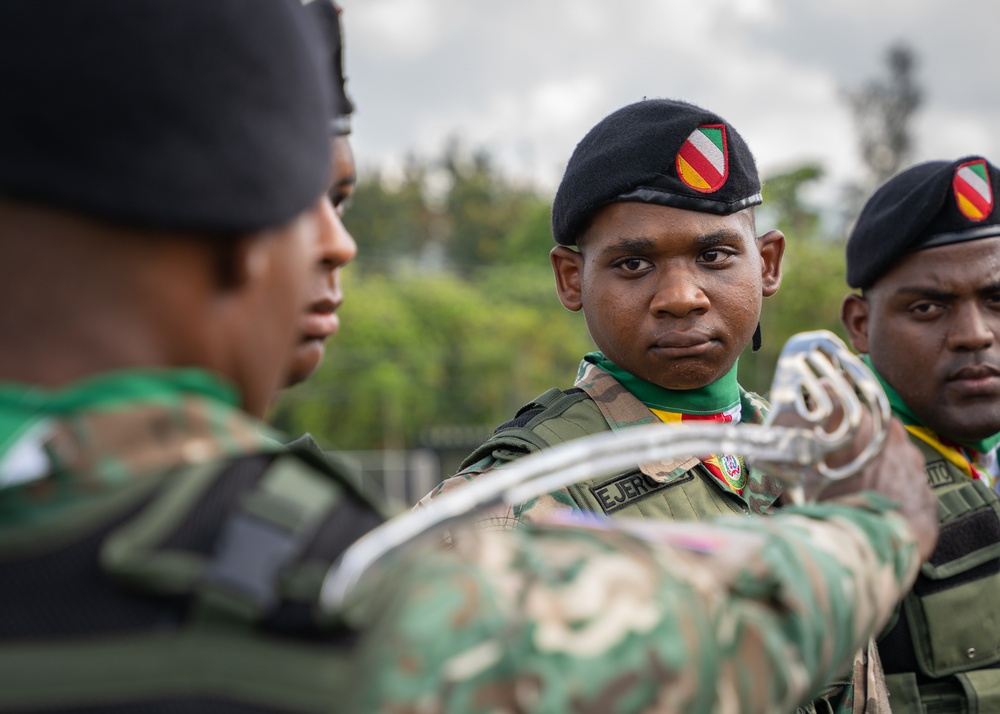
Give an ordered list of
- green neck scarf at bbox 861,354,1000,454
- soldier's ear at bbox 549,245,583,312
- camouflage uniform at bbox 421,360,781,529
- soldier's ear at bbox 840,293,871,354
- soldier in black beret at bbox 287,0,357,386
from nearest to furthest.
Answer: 1. soldier in black beret at bbox 287,0,357,386
2. camouflage uniform at bbox 421,360,781,529
3. soldier's ear at bbox 549,245,583,312
4. green neck scarf at bbox 861,354,1000,454
5. soldier's ear at bbox 840,293,871,354

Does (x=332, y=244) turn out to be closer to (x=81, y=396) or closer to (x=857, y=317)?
(x=81, y=396)

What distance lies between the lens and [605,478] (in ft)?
7.61

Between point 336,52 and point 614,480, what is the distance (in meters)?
1.13

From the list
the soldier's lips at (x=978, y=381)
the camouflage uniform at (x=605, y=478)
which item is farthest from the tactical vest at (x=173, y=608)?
the soldier's lips at (x=978, y=381)

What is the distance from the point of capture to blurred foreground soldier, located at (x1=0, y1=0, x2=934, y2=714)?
0.87 m

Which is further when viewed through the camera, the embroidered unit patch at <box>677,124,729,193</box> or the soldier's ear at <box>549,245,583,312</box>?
the soldier's ear at <box>549,245,583,312</box>

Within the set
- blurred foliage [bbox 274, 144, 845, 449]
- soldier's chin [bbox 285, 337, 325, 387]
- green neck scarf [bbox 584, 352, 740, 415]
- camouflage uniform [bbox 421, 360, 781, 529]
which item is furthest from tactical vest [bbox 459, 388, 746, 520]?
blurred foliage [bbox 274, 144, 845, 449]

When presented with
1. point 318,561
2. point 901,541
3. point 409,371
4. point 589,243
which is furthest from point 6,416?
point 409,371

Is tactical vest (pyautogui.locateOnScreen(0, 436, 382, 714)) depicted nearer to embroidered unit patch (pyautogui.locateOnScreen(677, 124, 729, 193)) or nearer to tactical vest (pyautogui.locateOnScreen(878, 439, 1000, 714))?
embroidered unit patch (pyautogui.locateOnScreen(677, 124, 729, 193))

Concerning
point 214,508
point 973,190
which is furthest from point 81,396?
point 973,190

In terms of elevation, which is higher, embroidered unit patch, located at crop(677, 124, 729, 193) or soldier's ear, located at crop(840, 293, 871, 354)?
embroidered unit patch, located at crop(677, 124, 729, 193)

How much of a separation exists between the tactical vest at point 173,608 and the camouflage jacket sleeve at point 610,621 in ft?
0.22

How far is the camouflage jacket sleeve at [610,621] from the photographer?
87 cm

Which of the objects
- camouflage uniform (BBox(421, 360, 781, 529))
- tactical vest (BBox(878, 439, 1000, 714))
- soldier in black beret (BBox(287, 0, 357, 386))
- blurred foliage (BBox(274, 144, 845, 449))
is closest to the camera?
soldier in black beret (BBox(287, 0, 357, 386))
